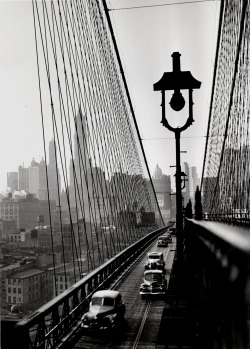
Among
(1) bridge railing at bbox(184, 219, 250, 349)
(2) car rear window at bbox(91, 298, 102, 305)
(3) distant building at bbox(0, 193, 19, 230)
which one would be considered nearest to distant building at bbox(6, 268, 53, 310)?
(2) car rear window at bbox(91, 298, 102, 305)

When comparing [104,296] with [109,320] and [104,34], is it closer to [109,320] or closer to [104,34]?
[109,320]

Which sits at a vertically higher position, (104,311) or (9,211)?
(9,211)

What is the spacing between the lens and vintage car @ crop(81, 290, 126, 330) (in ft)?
22.7

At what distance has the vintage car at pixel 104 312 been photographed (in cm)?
692

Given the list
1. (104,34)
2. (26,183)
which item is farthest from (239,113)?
(26,183)

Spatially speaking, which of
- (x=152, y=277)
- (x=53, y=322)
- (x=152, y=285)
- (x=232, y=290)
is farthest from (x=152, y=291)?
(x=232, y=290)

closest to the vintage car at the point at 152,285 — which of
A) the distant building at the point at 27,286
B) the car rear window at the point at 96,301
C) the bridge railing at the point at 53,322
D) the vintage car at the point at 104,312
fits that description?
the bridge railing at the point at 53,322

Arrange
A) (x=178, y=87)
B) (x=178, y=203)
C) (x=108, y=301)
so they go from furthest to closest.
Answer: (x=108, y=301), (x=178, y=203), (x=178, y=87)

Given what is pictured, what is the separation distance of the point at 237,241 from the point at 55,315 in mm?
5531

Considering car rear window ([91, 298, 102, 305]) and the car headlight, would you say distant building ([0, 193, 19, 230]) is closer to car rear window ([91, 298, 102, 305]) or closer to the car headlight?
car rear window ([91, 298, 102, 305])

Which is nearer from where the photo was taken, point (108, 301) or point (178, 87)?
point (178, 87)

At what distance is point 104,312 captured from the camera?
710 centimetres

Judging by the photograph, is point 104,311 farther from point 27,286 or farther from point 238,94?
point 27,286

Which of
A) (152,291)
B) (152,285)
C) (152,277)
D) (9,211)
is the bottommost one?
(152,291)
